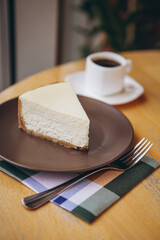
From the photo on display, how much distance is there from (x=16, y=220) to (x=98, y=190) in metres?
0.22

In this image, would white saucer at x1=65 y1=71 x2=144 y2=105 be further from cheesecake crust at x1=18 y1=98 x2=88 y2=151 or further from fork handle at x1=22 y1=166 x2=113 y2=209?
fork handle at x1=22 y1=166 x2=113 y2=209

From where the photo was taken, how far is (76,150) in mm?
864

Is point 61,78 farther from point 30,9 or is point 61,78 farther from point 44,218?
point 30,9

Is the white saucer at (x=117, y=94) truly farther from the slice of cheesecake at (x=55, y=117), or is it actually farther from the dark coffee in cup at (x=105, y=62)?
the slice of cheesecake at (x=55, y=117)

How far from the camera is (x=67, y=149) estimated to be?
0.87 metres

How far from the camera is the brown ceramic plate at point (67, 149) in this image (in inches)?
30.0

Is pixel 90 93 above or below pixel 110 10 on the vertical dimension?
below

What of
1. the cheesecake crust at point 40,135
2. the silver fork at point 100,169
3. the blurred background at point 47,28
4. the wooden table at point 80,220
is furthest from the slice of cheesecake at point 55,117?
the blurred background at point 47,28

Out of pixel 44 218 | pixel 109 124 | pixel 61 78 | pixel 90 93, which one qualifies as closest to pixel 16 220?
pixel 44 218

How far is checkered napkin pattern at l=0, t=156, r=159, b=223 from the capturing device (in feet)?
2.21

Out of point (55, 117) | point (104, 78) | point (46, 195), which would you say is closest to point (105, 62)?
point (104, 78)

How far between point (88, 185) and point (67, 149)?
0.52ft

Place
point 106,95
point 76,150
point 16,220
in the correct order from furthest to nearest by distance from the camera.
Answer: point 106,95, point 76,150, point 16,220

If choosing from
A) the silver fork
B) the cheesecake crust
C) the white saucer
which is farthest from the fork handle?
the white saucer
